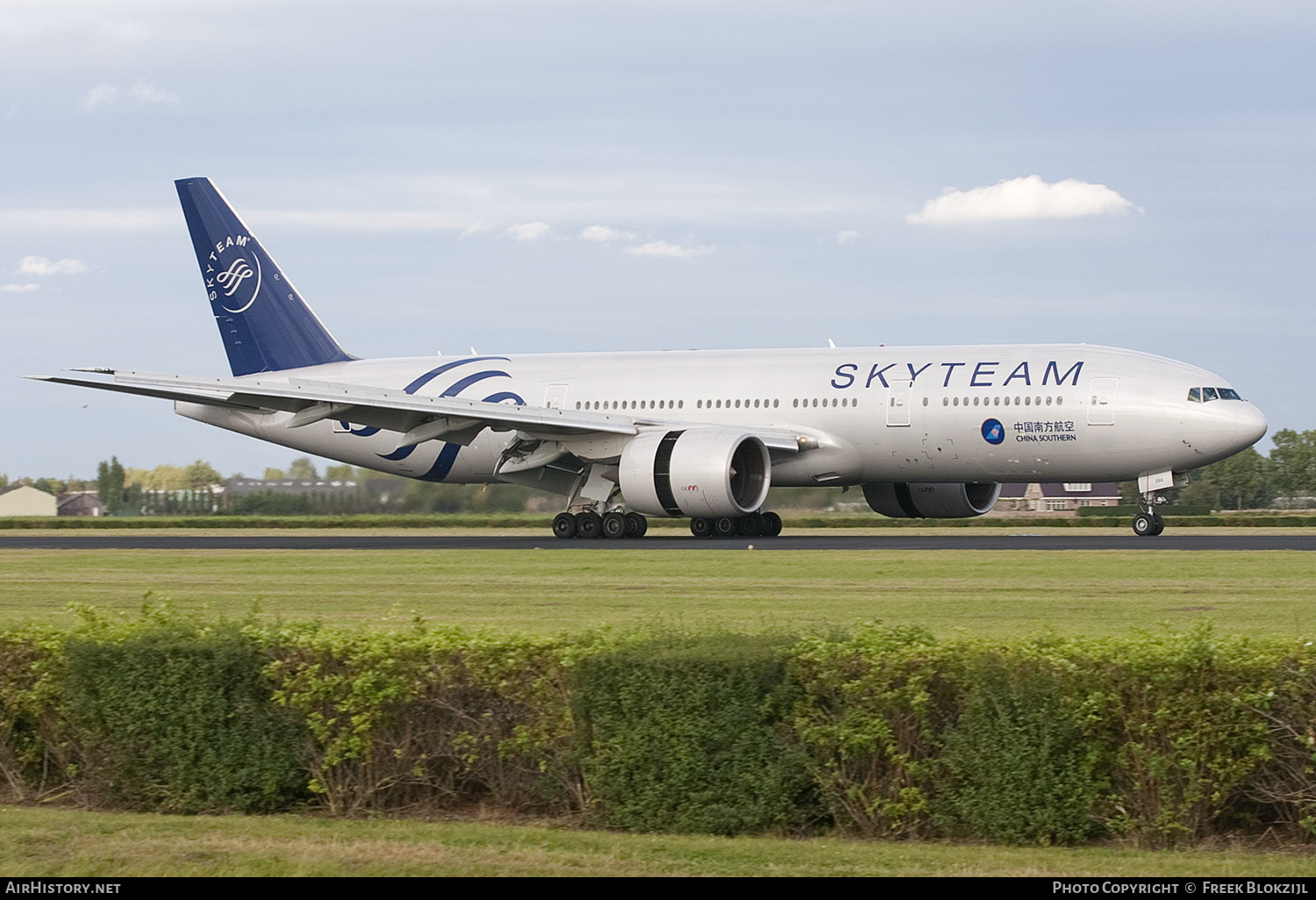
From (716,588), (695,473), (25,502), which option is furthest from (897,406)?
(25,502)

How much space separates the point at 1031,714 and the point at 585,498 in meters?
27.1

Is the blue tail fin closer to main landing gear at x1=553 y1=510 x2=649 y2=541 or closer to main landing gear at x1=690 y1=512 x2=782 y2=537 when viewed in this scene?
main landing gear at x1=553 y1=510 x2=649 y2=541

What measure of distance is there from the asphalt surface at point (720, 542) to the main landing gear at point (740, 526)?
0.51 metres

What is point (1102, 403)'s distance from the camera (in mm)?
31250

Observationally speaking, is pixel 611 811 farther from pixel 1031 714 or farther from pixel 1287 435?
pixel 1287 435

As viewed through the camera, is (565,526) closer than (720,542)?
No

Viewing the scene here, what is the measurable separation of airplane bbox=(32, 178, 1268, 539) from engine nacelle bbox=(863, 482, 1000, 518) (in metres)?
0.05

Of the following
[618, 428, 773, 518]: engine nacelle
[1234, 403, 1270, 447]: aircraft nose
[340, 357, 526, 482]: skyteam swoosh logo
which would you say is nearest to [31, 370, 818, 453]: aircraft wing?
[618, 428, 773, 518]: engine nacelle

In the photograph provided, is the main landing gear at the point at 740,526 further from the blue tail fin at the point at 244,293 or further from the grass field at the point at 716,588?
the blue tail fin at the point at 244,293

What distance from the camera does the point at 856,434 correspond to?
110ft

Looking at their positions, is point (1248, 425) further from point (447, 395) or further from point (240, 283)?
point (240, 283)

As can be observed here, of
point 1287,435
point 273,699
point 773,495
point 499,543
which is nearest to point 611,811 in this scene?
point 273,699

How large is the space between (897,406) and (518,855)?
26.2m

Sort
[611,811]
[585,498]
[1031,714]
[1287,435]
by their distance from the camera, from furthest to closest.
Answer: [1287,435], [585,498], [611,811], [1031,714]
